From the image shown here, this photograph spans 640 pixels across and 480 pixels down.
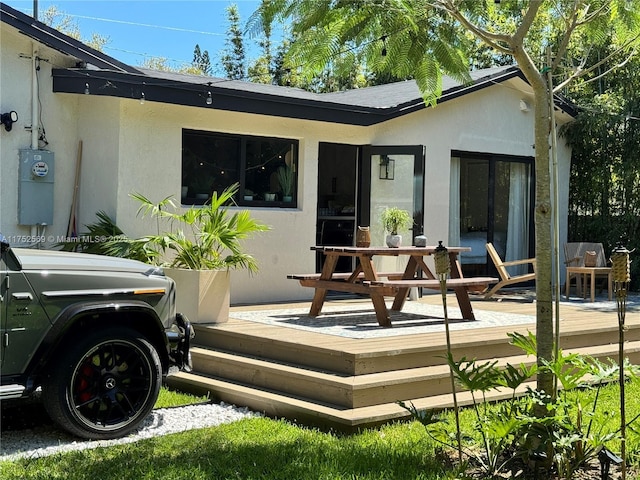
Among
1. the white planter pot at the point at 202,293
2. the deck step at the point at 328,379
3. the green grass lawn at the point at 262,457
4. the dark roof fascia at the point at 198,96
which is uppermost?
the dark roof fascia at the point at 198,96

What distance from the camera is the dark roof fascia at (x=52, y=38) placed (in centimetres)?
802

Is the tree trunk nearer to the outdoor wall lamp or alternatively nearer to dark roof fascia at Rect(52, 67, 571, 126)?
dark roof fascia at Rect(52, 67, 571, 126)

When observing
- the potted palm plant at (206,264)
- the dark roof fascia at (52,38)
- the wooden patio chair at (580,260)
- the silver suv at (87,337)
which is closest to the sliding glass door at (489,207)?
the wooden patio chair at (580,260)

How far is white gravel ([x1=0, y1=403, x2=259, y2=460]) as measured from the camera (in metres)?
5.09

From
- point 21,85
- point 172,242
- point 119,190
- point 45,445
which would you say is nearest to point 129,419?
point 45,445

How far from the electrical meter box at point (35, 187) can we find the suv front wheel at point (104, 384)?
3817 millimetres

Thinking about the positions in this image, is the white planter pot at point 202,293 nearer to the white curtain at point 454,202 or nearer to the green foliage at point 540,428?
the green foliage at point 540,428

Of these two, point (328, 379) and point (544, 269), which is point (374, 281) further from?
point (544, 269)

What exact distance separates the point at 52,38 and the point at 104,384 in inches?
182

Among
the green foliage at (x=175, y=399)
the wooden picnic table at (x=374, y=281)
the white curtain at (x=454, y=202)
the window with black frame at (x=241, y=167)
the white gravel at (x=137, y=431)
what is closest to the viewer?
the white gravel at (x=137, y=431)

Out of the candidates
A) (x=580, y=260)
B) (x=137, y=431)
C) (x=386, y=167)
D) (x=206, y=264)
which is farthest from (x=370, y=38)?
(x=580, y=260)

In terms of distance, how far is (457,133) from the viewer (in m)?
12.3

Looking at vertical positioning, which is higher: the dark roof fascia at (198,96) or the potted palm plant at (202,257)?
the dark roof fascia at (198,96)

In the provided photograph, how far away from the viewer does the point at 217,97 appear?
9.16 meters
